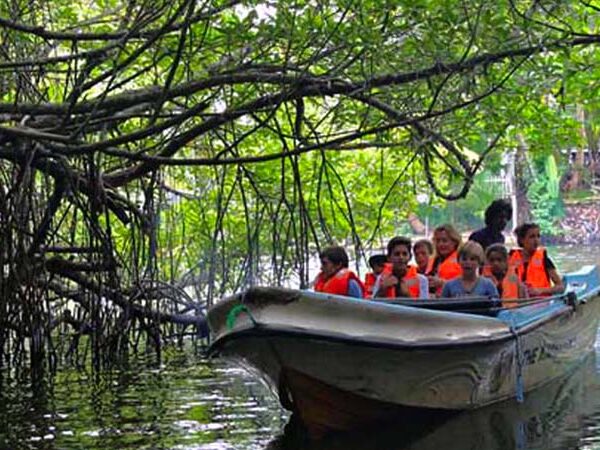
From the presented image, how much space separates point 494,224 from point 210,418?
2.91 metres

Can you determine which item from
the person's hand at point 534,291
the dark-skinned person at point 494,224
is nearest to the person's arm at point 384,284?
the person's hand at point 534,291

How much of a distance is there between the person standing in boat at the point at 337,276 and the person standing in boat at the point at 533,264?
1.91m

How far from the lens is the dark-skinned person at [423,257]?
9.68 metres

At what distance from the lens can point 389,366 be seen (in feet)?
24.2

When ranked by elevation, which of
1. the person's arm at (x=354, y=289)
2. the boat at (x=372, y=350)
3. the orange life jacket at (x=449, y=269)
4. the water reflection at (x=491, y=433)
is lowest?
the water reflection at (x=491, y=433)

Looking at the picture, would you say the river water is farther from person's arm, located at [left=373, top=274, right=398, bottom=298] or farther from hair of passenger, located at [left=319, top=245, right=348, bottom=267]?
hair of passenger, located at [left=319, top=245, right=348, bottom=267]

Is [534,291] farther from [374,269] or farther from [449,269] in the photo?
[374,269]

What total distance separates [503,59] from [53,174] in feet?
9.97

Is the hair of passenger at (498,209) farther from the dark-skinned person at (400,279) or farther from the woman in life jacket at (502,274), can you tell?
the dark-skinned person at (400,279)

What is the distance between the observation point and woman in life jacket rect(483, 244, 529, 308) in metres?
8.92

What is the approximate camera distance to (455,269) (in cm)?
927

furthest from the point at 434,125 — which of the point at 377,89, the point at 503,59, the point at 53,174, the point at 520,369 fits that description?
the point at 53,174

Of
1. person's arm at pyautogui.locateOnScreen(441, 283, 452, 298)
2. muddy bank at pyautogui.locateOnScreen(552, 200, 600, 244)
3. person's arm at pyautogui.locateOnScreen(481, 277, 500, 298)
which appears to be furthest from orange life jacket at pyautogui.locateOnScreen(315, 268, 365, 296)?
muddy bank at pyautogui.locateOnScreen(552, 200, 600, 244)

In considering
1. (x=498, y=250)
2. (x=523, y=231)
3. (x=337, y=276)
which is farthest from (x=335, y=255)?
(x=523, y=231)
